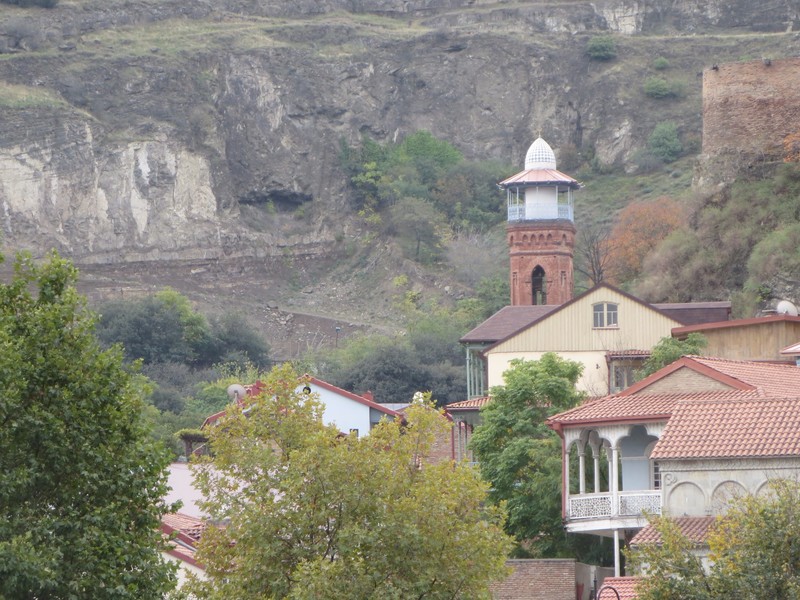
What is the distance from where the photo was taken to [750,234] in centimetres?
7681

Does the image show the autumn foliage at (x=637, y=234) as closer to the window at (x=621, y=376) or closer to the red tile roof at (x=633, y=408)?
the window at (x=621, y=376)

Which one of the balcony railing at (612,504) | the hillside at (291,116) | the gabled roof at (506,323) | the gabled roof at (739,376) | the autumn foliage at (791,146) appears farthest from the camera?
the hillside at (291,116)

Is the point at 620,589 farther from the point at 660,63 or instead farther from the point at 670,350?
the point at 660,63

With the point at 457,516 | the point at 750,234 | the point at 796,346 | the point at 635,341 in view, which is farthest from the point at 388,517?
the point at 750,234

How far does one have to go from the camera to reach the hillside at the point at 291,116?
129 metres

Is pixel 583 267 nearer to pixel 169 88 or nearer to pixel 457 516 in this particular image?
pixel 169 88

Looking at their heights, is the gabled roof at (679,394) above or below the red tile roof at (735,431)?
above

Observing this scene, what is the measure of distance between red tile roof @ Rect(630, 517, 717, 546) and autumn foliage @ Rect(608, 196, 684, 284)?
49654 millimetres

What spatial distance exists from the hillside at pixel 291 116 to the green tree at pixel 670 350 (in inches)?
2551

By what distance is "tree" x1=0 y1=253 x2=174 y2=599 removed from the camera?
29688mm

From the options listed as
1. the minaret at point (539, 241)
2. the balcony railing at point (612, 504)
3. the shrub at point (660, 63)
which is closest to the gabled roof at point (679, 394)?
the balcony railing at point (612, 504)

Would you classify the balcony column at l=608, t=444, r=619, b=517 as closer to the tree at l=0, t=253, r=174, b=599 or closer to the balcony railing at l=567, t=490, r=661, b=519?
the balcony railing at l=567, t=490, r=661, b=519

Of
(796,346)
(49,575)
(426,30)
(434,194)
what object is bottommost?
(49,575)

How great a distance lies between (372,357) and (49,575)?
7199cm
